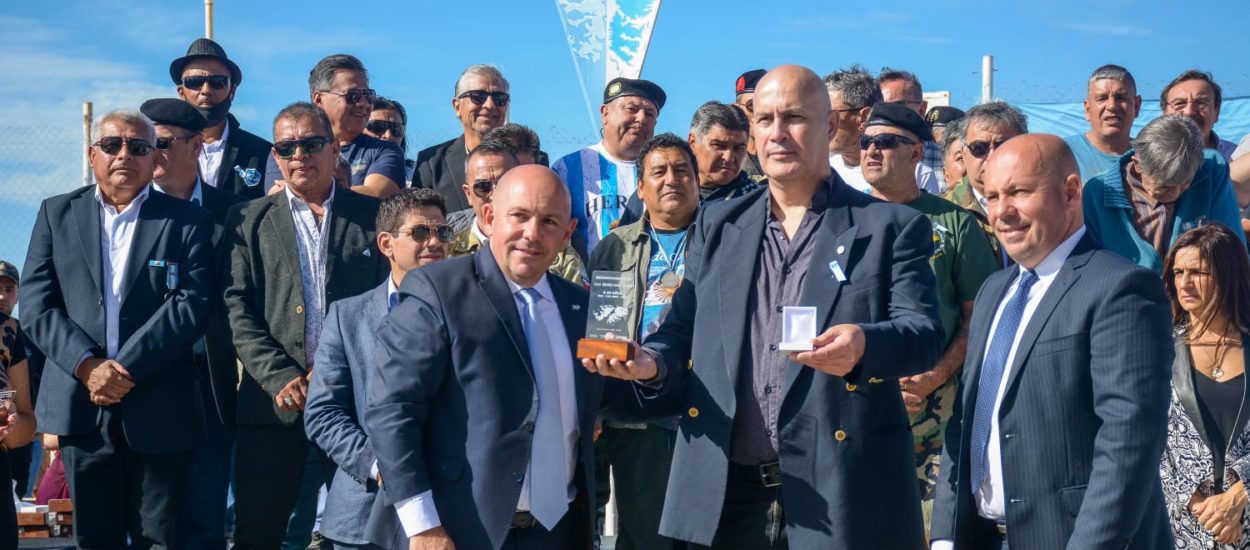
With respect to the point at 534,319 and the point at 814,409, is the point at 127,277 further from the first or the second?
the point at 814,409

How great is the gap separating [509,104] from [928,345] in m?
4.82

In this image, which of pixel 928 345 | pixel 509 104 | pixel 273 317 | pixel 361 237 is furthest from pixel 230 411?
pixel 928 345

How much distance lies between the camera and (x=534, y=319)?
12.8 ft

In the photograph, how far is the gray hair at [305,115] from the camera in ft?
20.8

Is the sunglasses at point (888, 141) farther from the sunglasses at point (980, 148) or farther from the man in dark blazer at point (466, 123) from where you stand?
the man in dark blazer at point (466, 123)

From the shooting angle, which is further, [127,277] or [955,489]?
[127,277]

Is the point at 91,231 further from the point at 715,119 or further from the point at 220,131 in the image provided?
the point at 715,119

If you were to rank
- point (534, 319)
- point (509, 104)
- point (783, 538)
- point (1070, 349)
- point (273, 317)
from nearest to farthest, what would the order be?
point (1070, 349) < point (783, 538) < point (534, 319) < point (273, 317) < point (509, 104)

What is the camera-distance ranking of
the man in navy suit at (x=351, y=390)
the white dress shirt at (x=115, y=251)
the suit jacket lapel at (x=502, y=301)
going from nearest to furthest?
the suit jacket lapel at (x=502, y=301), the man in navy suit at (x=351, y=390), the white dress shirt at (x=115, y=251)

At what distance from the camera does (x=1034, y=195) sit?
351 cm

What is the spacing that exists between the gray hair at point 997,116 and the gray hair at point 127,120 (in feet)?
13.7

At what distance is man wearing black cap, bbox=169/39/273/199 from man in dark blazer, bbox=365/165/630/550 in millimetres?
3919

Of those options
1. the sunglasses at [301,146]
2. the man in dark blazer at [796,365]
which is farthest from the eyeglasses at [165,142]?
the man in dark blazer at [796,365]

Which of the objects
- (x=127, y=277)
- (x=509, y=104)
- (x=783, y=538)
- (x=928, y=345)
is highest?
(x=509, y=104)
